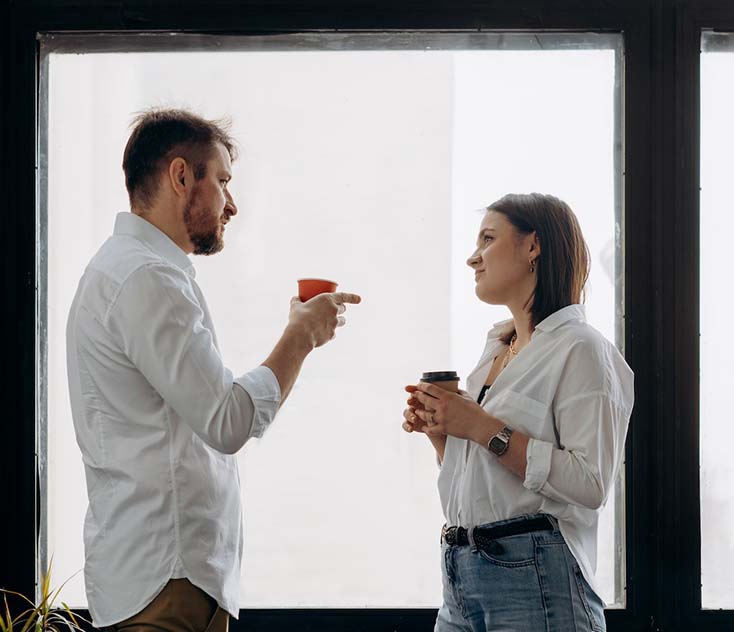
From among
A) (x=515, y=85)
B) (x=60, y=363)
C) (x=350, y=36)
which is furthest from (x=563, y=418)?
(x=60, y=363)

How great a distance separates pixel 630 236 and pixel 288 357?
1.07 metres

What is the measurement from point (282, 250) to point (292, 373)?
749 millimetres

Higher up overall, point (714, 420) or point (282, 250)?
point (282, 250)

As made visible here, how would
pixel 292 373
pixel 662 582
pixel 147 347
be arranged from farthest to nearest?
pixel 662 582 < pixel 292 373 < pixel 147 347

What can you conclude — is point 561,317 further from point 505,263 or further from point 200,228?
point 200,228

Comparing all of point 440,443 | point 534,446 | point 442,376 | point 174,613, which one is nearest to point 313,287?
point 442,376

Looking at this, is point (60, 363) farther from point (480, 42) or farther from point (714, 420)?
point (714, 420)

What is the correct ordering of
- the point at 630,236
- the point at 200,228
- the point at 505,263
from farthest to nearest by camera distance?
1. the point at 630,236
2. the point at 505,263
3. the point at 200,228

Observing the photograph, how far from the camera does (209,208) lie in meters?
1.60

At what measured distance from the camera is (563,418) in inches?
60.4

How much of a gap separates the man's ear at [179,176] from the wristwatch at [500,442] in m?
0.75

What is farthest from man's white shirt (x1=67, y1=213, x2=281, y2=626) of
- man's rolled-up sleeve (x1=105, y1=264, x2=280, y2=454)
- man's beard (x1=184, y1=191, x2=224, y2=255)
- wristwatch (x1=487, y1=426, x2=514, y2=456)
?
wristwatch (x1=487, y1=426, x2=514, y2=456)

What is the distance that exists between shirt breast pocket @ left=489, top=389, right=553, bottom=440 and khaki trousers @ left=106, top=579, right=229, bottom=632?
65 centimetres

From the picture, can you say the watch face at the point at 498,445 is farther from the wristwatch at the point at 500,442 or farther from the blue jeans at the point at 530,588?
the blue jeans at the point at 530,588
